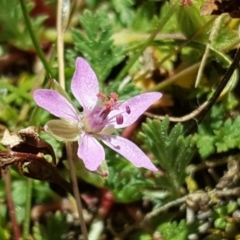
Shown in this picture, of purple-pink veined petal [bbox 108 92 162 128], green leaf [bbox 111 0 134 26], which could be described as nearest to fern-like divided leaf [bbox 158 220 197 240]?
purple-pink veined petal [bbox 108 92 162 128]

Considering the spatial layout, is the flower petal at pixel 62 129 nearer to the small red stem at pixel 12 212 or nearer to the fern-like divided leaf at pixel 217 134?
the small red stem at pixel 12 212

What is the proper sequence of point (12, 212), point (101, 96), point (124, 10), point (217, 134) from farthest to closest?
point (124, 10) < point (217, 134) < point (12, 212) < point (101, 96)

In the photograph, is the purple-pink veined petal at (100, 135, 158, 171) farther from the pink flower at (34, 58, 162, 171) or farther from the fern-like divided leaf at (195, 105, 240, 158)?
the fern-like divided leaf at (195, 105, 240, 158)

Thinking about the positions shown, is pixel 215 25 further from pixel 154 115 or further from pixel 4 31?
pixel 4 31

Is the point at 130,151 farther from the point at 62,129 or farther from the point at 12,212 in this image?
the point at 12,212

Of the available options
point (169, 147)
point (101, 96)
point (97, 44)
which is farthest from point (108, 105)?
point (97, 44)

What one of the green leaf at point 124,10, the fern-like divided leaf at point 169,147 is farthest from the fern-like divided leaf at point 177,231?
the green leaf at point 124,10

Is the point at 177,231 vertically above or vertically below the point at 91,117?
below
